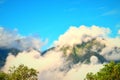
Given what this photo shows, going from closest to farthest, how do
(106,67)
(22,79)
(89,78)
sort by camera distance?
(22,79), (106,67), (89,78)

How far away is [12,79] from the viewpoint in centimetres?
15462

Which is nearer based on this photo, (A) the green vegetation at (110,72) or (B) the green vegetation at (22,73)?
(B) the green vegetation at (22,73)

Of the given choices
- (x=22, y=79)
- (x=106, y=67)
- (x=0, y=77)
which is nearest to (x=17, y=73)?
(x=22, y=79)

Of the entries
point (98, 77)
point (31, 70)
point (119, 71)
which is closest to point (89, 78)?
point (98, 77)

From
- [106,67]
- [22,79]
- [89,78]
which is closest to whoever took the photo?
[22,79]

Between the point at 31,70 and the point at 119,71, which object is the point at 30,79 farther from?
the point at 119,71

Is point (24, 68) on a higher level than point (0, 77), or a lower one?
lower

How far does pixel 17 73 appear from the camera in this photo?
501ft

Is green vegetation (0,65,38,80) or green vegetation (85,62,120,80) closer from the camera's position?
green vegetation (0,65,38,80)

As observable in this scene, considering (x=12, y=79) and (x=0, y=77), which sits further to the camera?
(x=0, y=77)

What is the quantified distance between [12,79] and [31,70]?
31.1 ft

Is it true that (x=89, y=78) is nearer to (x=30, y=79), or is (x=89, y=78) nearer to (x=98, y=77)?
(x=98, y=77)

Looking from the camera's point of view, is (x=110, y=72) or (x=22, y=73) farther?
(x=110, y=72)

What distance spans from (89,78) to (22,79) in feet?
138
